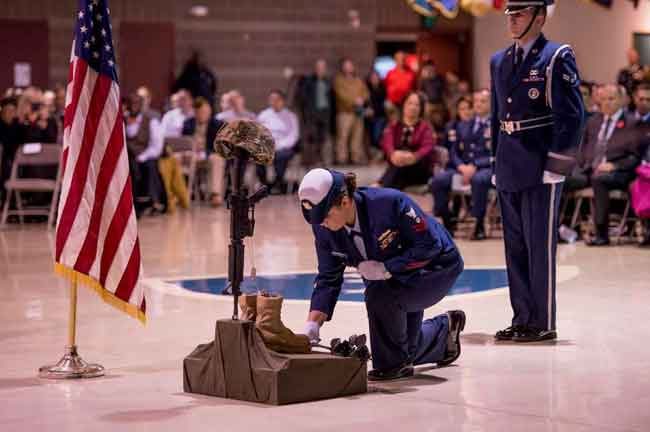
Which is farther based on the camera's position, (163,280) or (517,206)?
(163,280)

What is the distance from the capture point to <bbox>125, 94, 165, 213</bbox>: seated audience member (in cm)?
1551

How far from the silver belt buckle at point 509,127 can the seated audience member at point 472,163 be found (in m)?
5.21

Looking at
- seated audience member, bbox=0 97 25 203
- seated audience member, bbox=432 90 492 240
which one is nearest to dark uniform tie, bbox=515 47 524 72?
seated audience member, bbox=432 90 492 240

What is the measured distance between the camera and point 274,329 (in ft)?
18.0

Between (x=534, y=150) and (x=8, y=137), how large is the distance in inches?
358

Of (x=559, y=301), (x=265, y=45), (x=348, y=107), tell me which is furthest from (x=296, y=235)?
(x=265, y=45)

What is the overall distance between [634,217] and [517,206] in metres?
5.35

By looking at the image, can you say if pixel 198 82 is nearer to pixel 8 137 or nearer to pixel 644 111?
pixel 8 137

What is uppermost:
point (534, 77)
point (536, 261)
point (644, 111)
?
point (534, 77)

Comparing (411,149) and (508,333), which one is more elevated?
(411,149)

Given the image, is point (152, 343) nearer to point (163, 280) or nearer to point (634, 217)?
point (163, 280)

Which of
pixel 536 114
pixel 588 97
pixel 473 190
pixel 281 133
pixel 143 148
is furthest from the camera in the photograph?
pixel 281 133

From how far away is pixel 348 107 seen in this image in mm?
23922

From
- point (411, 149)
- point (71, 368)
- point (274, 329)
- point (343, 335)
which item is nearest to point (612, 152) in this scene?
point (411, 149)
